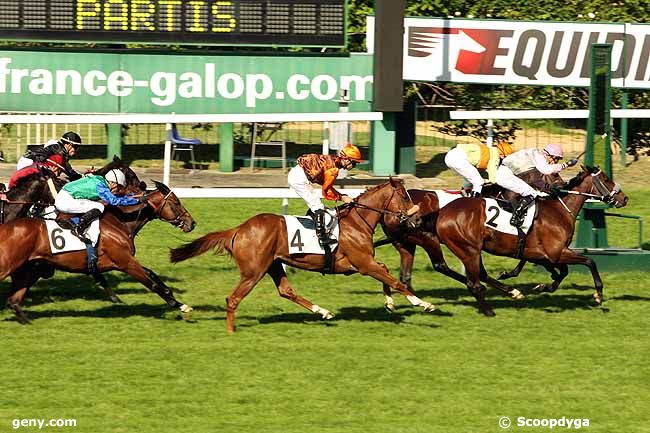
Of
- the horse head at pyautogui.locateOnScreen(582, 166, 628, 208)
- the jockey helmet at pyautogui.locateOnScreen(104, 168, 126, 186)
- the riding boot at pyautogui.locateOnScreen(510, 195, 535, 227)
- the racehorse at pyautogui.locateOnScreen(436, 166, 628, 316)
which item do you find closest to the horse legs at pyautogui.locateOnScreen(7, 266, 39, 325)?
the jockey helmet at pyautogui.locateOnScreen(104, 168, 126, 186)

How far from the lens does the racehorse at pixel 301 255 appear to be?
12.1 metres

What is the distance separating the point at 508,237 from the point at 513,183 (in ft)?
1.83

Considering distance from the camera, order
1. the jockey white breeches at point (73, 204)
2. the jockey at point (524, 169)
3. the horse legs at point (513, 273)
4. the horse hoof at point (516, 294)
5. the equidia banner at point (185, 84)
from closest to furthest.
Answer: the jockey white breeches at point (73, 204), the jockey at point (524, 169), the horse hoof at point (516, 294), the horse legs at point (513, 273), the equidia banner at point (185, 84)

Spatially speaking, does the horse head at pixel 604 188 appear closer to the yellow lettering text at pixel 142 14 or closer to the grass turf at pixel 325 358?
the grass turf at pixel 325 358

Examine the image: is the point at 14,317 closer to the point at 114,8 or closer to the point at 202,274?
the point at 202,274

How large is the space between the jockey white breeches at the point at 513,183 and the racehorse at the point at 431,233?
146 millimetres

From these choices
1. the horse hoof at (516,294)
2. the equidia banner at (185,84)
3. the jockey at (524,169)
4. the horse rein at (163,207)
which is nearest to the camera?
the horse rein at (163,207)

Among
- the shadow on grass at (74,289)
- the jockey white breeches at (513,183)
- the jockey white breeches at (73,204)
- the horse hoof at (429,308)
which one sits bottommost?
the shadow on grass at (74,289)

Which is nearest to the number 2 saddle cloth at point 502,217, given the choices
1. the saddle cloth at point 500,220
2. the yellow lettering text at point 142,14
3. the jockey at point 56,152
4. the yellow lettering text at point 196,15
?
the saddle cloth at point 500,220

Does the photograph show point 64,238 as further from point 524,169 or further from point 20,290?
point 524,169

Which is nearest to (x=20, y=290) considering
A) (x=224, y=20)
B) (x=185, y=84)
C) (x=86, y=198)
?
(x=86, y=198)

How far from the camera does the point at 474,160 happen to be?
557 inches

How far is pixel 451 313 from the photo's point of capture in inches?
514

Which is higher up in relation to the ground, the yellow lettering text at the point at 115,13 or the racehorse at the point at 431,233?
the yellow lettering text at the point at 115,13
